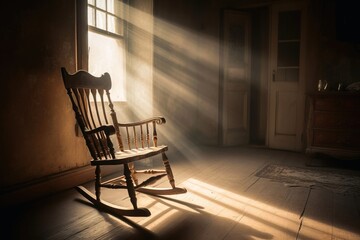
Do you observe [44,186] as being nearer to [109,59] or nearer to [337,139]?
[109,59]

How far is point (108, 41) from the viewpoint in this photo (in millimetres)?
3617

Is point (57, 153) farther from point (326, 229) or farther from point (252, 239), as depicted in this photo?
point (326, 229)

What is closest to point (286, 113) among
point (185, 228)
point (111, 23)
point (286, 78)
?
point (286, 78)

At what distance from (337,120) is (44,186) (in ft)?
10.8

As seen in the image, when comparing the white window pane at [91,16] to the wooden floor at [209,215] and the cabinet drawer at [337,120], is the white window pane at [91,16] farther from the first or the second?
the cabinet drawer at [337,120]

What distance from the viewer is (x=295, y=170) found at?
3.52m

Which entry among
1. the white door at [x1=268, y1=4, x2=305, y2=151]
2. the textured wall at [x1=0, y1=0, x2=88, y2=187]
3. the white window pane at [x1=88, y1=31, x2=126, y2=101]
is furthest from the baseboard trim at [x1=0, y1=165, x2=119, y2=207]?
the white door at [x1=268, y1=4, x2=305, y2=151]

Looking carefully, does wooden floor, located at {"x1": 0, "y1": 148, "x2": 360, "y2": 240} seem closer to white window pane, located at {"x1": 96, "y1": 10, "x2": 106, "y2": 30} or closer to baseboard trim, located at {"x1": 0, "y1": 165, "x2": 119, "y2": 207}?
baseboard trim, located at {"x1": 0, "y1": 165, "x2": 119, "y2": 207}

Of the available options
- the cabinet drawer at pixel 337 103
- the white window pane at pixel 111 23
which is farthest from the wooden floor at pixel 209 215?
the white window pane at pixel 111 23

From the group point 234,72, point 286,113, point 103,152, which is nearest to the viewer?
point 103,152

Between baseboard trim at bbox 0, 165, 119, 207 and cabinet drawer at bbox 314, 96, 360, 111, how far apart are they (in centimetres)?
279

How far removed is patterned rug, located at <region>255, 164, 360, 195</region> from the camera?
2.88 meters

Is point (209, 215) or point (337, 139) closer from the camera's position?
point (209, 215)

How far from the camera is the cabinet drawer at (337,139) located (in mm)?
3554
